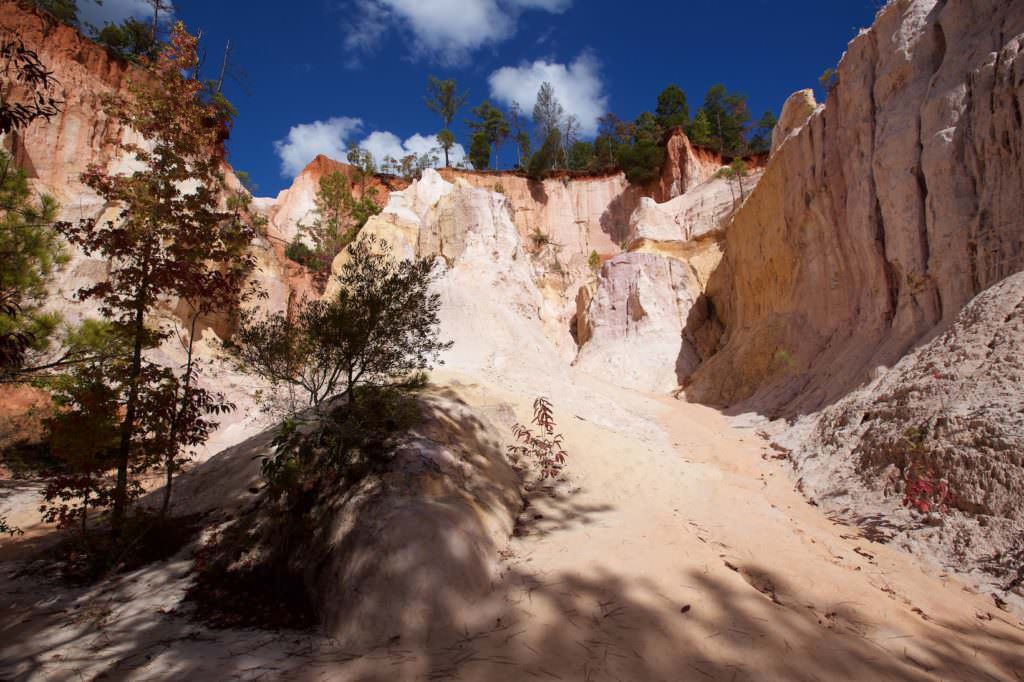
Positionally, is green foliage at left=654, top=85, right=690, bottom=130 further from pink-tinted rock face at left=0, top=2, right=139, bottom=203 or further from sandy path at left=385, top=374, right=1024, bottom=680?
sandy path at left=385, top=374, right=1024, bottom=680

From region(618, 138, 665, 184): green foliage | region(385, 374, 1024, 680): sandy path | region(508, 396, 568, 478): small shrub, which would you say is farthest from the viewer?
region(618, 138, 665, 184): green foliage

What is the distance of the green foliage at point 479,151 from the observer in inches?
1576

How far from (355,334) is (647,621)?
151 inches

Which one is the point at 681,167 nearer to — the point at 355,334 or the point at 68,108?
the point at 68,108

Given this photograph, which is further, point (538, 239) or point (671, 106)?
point (671, 106)

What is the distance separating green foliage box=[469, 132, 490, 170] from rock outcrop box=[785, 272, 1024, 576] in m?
36.9

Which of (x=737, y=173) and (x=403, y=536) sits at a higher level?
(x=737, y=173)

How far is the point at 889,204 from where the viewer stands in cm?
857

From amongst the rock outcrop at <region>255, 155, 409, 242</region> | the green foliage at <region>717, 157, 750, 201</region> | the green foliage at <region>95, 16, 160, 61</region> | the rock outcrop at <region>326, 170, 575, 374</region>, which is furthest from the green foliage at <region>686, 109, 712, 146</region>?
the green foliage at <region>95, 16, 160, 61</region>

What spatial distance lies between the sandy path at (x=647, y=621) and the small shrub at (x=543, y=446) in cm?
119

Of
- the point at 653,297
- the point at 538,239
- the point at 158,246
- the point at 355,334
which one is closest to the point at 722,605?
the point at 355,334

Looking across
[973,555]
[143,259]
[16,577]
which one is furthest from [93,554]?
[973,555]

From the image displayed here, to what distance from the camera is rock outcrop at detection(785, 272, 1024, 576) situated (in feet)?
13.7

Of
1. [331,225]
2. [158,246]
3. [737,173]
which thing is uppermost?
[737,173]
